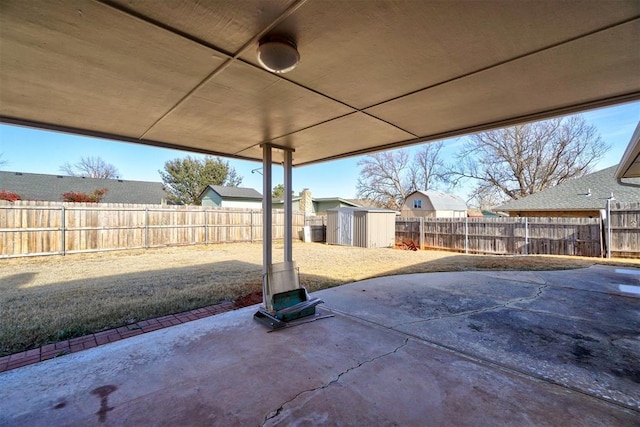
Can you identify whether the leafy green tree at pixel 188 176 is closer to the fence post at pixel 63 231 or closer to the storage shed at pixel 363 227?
the fence post at pixel 63 231

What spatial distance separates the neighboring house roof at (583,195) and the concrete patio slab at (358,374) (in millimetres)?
9594

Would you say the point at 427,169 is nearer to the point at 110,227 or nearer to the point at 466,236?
the point at 466,236

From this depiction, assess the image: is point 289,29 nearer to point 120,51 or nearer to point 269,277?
point 120,51

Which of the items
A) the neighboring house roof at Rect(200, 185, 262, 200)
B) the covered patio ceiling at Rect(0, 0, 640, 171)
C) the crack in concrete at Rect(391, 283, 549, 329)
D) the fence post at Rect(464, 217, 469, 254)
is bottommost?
the crack in concrete at Rect(391, 283, 549, 329)

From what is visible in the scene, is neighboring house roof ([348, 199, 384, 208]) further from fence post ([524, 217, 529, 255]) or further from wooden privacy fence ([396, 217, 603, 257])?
fence post ([524, 217, 529, 255])

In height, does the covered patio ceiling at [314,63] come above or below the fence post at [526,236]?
above

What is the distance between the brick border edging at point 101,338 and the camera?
2.41m

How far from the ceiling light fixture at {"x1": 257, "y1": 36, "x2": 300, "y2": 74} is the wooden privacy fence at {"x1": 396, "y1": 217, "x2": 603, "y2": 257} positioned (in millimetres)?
10513

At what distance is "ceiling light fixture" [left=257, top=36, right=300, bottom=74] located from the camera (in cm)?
158

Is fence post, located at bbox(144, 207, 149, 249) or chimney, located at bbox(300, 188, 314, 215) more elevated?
chimney, located at bbox(300, 188, 314, 215)

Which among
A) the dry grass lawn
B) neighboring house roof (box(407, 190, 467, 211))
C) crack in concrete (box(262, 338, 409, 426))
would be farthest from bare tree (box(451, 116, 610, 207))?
crack in concrete (box(262, 338, 409, 426))

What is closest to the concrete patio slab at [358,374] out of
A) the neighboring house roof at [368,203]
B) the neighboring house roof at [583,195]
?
the neighboring house roof at [583,195]

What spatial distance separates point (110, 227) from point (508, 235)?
13.4 m

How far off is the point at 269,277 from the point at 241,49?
2401 mm
